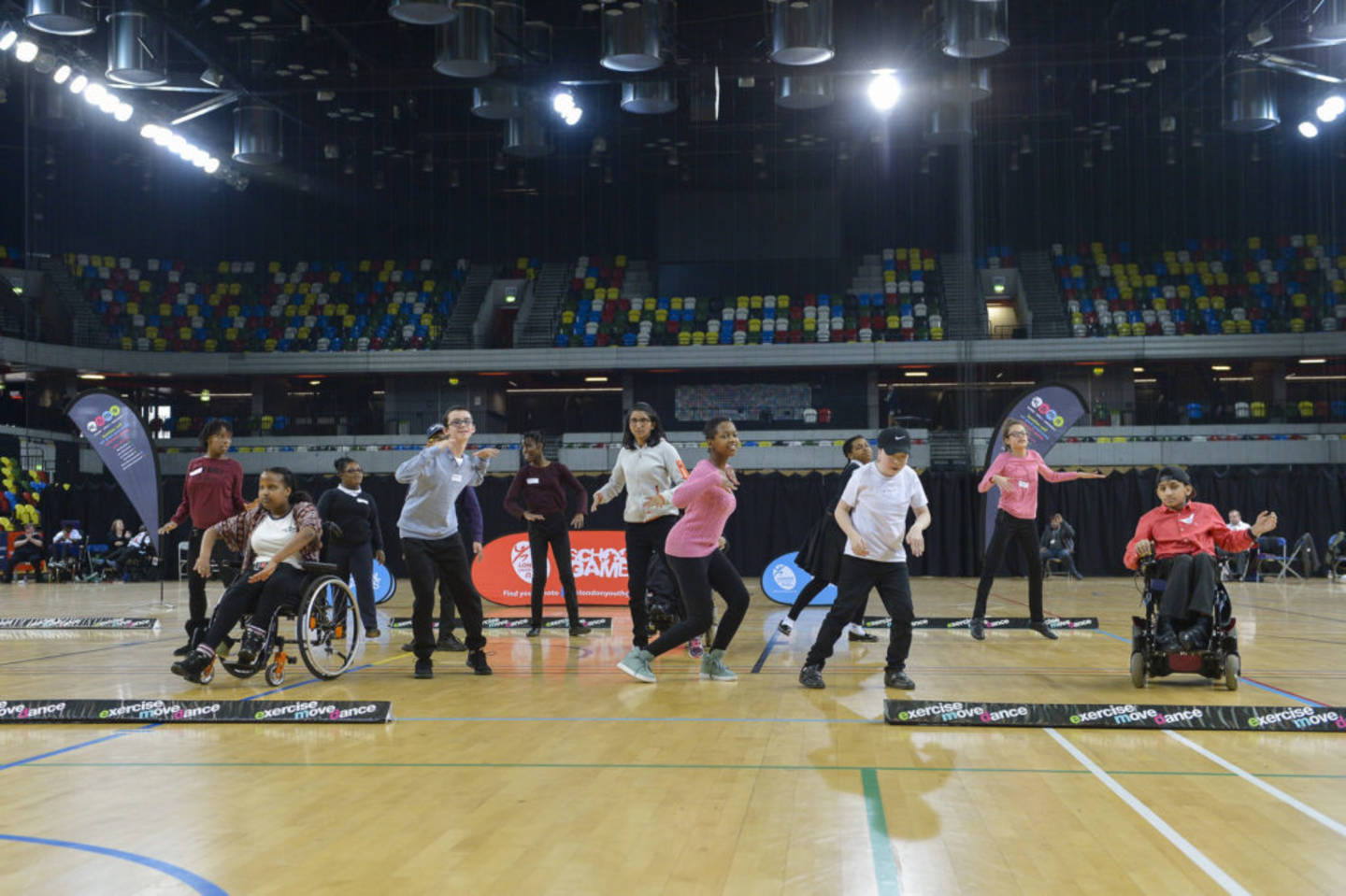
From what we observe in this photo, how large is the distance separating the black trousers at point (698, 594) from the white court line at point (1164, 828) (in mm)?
2312

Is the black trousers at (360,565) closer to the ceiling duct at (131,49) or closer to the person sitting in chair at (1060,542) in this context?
the ceiling duct at (131,49)

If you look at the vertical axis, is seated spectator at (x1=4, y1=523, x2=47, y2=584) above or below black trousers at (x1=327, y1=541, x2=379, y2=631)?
below

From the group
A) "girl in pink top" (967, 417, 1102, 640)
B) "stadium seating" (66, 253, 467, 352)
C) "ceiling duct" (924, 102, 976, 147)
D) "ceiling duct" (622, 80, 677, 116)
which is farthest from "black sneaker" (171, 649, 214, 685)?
"stadium seating" (66, 253, 467, 352)

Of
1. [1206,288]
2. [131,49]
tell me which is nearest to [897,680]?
[131,49]

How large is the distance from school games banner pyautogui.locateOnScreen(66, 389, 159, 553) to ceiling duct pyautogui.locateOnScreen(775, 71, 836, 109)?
11.5 meters

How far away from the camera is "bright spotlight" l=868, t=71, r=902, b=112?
67.8ft

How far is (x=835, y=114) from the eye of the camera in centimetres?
2627

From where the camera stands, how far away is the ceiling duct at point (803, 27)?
52.4ft

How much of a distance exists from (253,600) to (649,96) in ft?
50.3

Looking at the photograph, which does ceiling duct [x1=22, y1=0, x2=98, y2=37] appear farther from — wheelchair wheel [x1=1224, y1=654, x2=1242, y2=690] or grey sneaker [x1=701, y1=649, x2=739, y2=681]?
wheelchair wheel [x1=1224, y1=654, x2=1242, y2=690]

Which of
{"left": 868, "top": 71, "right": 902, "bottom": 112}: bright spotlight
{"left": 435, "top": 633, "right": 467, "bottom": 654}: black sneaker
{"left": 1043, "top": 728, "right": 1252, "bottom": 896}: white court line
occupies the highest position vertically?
{"left": 868, "top": 71, "right": 902, "bottom": 112}: bright spotlight

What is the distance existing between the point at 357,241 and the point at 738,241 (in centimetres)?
1063

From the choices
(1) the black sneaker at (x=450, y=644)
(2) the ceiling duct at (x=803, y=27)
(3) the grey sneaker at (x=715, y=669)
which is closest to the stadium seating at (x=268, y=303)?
(2) the ceiling duct at (x=803, y=27)

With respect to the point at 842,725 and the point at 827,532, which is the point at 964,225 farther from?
the point at 842,725
